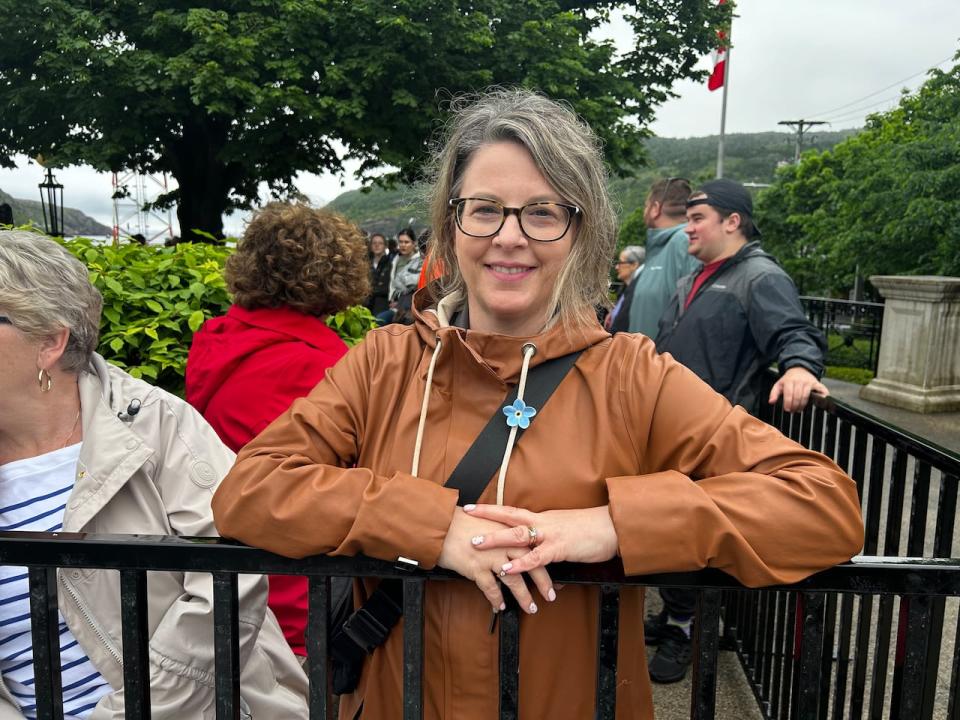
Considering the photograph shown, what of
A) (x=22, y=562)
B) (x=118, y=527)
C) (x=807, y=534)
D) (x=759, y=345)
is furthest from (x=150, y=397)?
(x=759, y=345)

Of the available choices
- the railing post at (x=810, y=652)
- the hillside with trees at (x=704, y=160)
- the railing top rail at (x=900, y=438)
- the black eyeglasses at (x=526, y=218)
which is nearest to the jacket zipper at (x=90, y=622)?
the black eyeglasses at (x=526, y=218)

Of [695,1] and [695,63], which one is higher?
[695,1]

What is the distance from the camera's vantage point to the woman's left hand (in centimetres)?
129

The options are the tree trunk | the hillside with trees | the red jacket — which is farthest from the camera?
the hillside with trees

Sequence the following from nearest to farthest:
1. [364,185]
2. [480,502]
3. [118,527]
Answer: [480,502] → [118,527] → [364,185]

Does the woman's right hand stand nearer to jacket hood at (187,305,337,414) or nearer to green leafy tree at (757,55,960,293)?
jacket hood at (187,305,337,414)

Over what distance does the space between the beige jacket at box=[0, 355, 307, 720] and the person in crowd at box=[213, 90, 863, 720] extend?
413 mm

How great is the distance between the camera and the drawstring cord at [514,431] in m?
1.44

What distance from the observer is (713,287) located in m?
3.55

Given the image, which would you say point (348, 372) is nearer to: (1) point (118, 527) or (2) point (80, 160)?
(1) point (118, 527)

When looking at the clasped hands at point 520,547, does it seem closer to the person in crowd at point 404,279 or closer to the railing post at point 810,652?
the railing post at point 810,652

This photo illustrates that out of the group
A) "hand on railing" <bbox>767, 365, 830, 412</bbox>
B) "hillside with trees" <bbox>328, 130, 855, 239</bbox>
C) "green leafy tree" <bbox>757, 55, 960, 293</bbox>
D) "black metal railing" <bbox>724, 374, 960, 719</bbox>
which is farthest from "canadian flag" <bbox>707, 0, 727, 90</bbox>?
"hillside with trees" <bbox>328, 130, 855, 239</bbox>

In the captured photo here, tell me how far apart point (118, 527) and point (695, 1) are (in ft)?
76.5

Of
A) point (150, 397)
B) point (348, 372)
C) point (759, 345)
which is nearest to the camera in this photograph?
point (348, 372)
